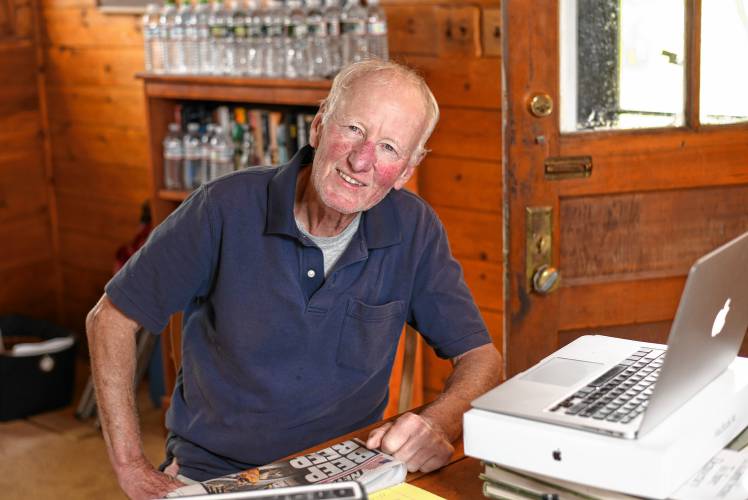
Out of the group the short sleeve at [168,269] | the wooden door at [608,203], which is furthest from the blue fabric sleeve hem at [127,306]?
the wooden door at [608,203]

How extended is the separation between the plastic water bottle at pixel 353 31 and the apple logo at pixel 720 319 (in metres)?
1.94

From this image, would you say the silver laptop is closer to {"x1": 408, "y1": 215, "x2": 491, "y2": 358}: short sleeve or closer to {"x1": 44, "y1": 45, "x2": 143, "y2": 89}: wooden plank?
{"x1": 408, "y1": 215, "x2": 491, "y2": 358}: short sleeve

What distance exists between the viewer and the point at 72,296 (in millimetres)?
4500

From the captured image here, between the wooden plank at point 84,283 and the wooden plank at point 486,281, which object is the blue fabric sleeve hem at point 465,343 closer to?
the wooden plank at point 486,281

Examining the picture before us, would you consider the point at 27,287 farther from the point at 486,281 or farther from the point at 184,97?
the point at 486,281

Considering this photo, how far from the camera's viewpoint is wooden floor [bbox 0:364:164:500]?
3.22 m

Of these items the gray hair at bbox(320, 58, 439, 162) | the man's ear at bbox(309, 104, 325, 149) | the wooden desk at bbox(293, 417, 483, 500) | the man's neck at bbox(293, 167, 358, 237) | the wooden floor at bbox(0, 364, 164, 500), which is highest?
the gray hair at bbox(320, 58, 439, 162)

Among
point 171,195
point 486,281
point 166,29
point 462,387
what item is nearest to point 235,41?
point 166,29

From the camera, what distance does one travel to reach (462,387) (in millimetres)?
1694

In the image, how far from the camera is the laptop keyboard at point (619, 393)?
3.98 ft

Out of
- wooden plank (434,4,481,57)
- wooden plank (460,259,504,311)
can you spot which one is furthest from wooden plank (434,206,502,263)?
wooden plank (434,4,481,57)

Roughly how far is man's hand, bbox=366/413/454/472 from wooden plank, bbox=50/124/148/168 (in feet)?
9.10

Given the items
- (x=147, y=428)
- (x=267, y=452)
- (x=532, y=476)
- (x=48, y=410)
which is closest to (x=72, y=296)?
(x=48, y=410)

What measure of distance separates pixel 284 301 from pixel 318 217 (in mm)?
164
